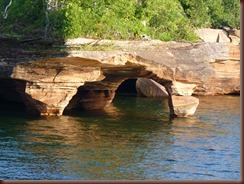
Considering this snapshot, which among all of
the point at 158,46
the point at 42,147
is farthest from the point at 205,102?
the point at 42,147

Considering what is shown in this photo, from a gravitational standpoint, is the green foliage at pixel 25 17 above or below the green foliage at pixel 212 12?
below

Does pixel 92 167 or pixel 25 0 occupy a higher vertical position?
pixel 25 0

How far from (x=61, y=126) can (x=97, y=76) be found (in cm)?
216

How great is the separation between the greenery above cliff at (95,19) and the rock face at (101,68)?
0.56m

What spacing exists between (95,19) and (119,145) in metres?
4.60

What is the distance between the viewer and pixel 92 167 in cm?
1503

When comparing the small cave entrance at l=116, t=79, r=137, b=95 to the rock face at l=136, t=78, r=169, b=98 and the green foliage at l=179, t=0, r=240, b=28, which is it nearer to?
the rock face at l=136, t=78, r=169, b=98

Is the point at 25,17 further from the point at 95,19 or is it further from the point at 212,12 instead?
the point at 212,12

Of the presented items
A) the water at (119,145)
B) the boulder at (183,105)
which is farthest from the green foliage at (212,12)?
the boulder at (183,105)

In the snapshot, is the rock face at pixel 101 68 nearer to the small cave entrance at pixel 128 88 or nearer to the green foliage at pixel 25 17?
the green foliage at pixel 25 17

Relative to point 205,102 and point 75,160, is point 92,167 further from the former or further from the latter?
point 205,102

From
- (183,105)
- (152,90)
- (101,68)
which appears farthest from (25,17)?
(152,90)

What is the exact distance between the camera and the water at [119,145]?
48.1 ft

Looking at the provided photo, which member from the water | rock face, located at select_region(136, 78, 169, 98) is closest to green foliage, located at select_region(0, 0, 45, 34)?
the water
